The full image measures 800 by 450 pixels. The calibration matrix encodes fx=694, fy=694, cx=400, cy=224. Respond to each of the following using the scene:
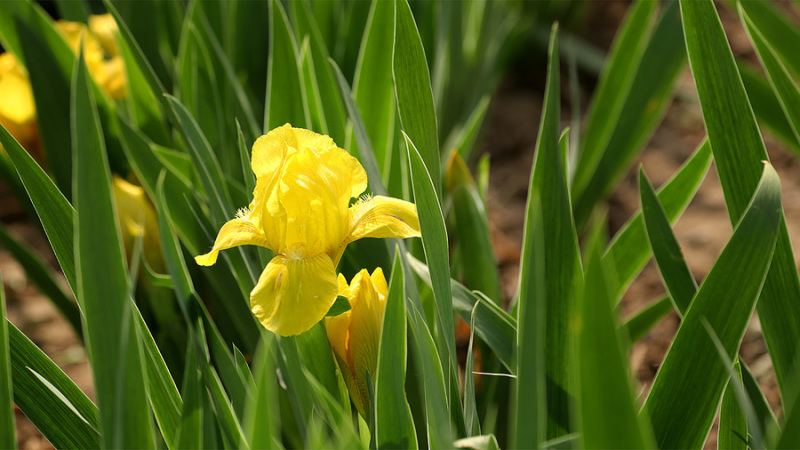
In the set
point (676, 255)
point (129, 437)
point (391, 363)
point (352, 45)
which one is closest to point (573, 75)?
point (352, 45)

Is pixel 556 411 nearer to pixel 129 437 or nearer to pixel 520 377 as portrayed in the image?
pixel 520 377

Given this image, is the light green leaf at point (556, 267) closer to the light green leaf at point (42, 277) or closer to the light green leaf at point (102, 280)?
the light green leaf at point (102, 280)

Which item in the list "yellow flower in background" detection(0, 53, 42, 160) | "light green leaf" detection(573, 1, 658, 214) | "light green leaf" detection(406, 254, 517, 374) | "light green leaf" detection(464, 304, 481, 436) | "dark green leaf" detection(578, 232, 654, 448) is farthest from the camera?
"light green leaf" detection(573, 1, 658, 214)

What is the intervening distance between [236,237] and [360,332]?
0.46 ft

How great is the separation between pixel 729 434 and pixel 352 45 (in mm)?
795

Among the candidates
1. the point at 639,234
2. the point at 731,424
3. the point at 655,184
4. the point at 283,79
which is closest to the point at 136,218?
the point at 283,79

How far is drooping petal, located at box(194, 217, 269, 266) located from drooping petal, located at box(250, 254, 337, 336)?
0.12ft

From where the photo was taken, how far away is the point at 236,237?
589mm

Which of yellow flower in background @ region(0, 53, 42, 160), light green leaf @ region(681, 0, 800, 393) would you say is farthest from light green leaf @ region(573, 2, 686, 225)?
yellow flower in background @ region(0, 53, 42, 160)

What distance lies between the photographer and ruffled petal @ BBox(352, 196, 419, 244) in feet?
1.95

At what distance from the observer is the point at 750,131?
0.68 m

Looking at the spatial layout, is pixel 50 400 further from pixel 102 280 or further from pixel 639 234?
pixel 639 234

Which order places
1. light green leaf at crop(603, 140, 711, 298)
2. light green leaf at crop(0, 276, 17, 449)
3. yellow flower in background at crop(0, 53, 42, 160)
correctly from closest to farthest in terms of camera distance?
light green leaf at crop(0, 276, 17, 449)
light green leaf at crop(603, 140, 711, 298)
yellow flower in background at crop(0, 53, 42, 160)

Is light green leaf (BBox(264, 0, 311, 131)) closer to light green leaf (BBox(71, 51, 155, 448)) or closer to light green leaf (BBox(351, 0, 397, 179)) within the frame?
light green leaf (BBox(351, 0, 397, 179))
